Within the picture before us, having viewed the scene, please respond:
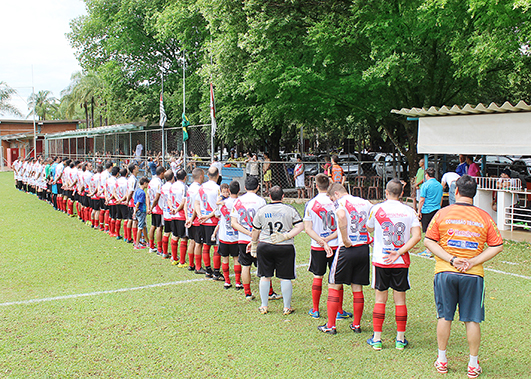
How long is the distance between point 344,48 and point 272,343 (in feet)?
44.6

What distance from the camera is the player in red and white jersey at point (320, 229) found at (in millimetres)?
5855

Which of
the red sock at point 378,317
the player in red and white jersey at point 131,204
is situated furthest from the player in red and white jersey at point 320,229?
the player in red and white jersey at point 131,204

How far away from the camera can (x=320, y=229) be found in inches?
235

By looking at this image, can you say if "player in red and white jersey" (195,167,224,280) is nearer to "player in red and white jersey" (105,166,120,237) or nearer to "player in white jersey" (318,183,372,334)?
"player in white jersey" (318,183,372,334)

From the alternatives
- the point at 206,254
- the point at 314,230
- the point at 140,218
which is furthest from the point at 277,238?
the point at 140,218

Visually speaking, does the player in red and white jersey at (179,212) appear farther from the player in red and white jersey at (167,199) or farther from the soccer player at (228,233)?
the soccer player at (228,233)

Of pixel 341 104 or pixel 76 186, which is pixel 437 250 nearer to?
pixel 76 186

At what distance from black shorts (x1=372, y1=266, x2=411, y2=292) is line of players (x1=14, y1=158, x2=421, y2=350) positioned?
0.04ft

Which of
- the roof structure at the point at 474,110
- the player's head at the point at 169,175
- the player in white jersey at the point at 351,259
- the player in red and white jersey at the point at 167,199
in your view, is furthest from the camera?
the roof structure at the point at 474,110

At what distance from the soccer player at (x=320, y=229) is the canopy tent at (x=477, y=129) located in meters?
6.85


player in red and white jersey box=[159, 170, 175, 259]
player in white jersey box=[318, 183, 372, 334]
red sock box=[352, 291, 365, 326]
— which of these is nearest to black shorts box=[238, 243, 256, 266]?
player in white jersey box=[318, 183, 372, 334]

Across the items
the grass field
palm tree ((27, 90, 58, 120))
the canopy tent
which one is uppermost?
palm tree ((27, 90, 58, 120))

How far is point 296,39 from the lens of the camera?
56.2 ft

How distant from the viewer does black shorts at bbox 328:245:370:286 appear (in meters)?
5.53
